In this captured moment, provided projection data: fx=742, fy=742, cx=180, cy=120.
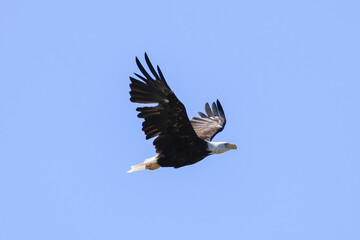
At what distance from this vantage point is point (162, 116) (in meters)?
13.5

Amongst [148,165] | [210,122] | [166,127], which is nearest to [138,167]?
[148,165]

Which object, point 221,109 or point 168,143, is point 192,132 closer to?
point 168,143

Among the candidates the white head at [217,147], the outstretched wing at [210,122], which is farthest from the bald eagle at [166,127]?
the outstretched wing at [210,122]

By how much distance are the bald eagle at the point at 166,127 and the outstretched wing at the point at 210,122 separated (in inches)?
57.1

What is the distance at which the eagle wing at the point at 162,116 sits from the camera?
522 inches

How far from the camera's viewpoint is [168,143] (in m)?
13.8

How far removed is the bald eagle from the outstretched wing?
1.45 meters

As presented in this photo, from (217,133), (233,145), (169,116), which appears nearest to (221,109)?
(217,133)

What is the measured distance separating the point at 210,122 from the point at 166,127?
2991 mm

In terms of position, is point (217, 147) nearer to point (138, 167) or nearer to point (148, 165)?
point (148, 165)

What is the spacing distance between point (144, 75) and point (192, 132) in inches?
53.8

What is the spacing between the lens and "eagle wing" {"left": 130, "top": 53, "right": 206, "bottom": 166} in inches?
522

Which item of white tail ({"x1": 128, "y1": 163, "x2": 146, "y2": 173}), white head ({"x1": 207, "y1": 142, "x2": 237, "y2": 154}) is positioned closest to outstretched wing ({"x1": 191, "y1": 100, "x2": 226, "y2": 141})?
white head ({"x1": 207, "y1": 142, "x2": 237, "y2": 154})

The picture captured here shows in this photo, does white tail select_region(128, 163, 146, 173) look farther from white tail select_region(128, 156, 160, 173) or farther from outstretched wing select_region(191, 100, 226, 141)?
outstretched wing select_region(191, 100, 226, 141)
